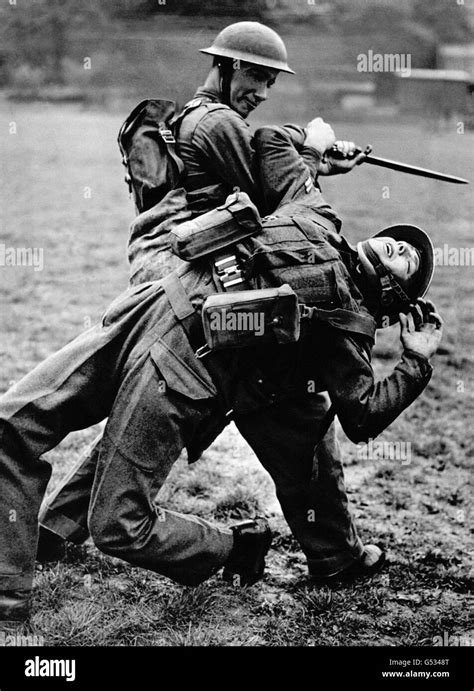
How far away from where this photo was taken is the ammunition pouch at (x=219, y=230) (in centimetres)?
381

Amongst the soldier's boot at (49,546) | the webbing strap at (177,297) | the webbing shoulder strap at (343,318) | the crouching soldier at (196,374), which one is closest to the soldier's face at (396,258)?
the crouching soldier at (196,374)

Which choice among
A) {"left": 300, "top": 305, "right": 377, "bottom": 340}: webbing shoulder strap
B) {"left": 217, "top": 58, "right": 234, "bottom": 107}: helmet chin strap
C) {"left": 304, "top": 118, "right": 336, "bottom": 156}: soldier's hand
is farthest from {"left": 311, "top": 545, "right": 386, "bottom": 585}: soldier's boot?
{"left": 217, "top": 58, "right": 234, "bottom": 107}: helmet chin strap

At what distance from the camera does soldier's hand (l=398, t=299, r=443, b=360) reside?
411cm

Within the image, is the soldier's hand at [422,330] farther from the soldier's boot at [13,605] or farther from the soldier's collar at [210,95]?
the soldier's boot at [13,605]

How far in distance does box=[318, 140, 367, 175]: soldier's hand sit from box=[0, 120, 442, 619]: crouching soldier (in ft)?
1.68

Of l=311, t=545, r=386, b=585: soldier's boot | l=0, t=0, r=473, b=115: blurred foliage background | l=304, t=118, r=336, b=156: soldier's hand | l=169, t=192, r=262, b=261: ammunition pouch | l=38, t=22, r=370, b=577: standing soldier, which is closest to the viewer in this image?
l=169, t=192, r=262, b=261: ammunition pouch

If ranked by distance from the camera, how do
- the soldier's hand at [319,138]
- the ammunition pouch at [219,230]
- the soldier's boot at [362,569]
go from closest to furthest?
the ammunition pouch at [219,230] < the soldier's hand at [319,138] < the soldier's boot at [362,569]

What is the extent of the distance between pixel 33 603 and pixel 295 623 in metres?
1.23

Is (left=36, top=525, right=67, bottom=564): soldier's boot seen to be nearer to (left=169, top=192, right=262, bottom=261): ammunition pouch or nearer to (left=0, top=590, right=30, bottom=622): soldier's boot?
(left=0, top=590, right=30, bottom=622): soldier's boot

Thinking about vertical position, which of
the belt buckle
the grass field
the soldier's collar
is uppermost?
the soldier's collar

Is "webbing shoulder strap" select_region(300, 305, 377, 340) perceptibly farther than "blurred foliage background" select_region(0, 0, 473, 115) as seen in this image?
No

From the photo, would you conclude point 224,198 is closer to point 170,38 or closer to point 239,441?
point 239,441

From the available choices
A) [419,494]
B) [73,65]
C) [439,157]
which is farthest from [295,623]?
[73,65]

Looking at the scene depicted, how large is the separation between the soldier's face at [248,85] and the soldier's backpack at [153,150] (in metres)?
0.22
